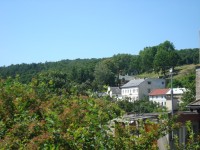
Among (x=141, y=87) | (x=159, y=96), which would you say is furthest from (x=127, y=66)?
(x=159, y=96)

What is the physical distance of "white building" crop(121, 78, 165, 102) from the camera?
3679 inches

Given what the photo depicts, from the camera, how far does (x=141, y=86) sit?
9356 centimetres

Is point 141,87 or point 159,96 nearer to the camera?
point 159,96

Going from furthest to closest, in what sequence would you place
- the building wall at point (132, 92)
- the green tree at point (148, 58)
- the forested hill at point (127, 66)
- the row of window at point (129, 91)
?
the green tree at point (148, 58)
the forested hill at point (127, 66)
the row of window at point (129, 91)
the building wall at point (132, 92)

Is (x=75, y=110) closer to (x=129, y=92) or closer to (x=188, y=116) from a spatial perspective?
(x=188, y=116)

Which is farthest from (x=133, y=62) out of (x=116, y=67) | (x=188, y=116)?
(x=188, y=116)

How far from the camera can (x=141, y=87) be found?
93.8 metres

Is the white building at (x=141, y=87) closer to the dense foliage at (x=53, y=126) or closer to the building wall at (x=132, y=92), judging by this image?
the building wall at (x=132, y=92)

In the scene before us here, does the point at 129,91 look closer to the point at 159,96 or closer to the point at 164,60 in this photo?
the point at 159,96

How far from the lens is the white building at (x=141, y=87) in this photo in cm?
9344

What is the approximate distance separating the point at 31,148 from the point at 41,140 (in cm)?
16

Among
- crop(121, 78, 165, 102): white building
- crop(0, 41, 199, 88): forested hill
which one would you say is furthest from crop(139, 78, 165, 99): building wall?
crop(0, 41, 199, 88): forested hill

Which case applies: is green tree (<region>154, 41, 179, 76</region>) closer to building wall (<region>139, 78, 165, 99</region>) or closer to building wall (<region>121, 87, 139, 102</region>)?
building wall (<region>139, 78, 165, 99</region>)

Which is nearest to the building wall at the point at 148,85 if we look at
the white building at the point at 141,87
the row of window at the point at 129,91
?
the white building at the point at 141,87
